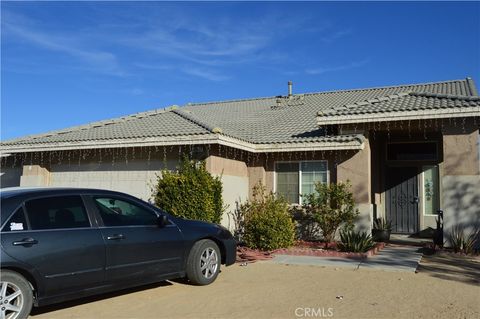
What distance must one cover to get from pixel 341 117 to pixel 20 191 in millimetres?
9158

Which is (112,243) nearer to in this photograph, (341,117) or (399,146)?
(341,117)

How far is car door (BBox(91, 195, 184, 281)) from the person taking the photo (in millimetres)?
6418

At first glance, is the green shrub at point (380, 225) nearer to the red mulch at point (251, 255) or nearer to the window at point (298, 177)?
the window at point (298, 177)

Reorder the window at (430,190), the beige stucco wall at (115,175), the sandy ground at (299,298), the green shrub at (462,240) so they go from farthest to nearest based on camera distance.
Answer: the window at (430,190) → the beige stucco wall at (115,175) → the green shrub at (462,240) → the sandy ground at (299,298)

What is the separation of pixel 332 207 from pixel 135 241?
7.36m

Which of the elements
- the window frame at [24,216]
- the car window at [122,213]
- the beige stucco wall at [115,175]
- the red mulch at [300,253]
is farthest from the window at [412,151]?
the window frame at [24,216]

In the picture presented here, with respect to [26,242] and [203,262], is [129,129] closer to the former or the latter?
[203,262]

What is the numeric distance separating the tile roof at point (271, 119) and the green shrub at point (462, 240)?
3.12 meters

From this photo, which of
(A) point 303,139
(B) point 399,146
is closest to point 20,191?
(A) point 303,139

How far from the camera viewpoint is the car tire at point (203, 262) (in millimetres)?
7402

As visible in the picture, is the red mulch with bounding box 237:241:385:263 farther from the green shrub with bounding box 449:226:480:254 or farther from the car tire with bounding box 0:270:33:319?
the car tire with bounding box 0:270:33:319

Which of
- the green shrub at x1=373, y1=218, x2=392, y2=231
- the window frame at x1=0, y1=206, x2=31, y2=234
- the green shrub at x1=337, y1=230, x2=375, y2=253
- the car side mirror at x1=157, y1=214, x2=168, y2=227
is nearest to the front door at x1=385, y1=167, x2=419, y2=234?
the green shrub at x1=373, y1=218, x2=392, y2=231

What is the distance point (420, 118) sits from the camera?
12148 millimetres

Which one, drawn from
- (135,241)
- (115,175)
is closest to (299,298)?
(135,241)
